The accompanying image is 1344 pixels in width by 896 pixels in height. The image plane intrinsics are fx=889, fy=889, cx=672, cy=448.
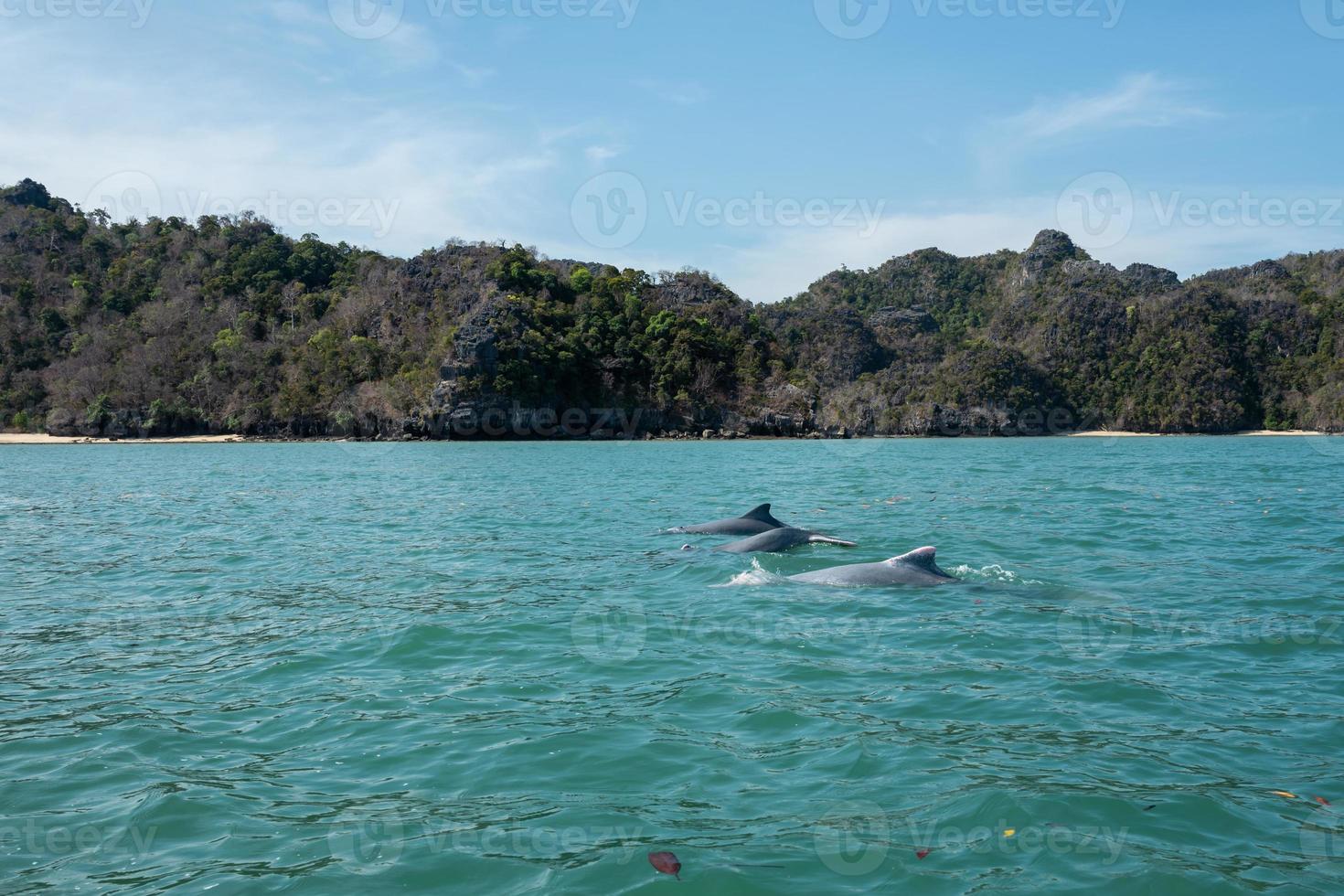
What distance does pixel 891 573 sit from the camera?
12641mm

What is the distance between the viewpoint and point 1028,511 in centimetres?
2233

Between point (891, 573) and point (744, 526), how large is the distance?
5410 mm

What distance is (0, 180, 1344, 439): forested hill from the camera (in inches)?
3541

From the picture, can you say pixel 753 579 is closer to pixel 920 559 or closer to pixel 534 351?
pixel 920 559

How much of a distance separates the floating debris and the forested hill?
83924mm

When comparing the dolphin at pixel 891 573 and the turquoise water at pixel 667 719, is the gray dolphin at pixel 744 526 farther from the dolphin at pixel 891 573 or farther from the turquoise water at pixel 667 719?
the dolphin at pixel 891 573

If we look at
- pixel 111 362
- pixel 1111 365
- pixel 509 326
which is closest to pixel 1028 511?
pixel 509 326

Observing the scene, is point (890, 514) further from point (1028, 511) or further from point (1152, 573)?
point (1152, 573)

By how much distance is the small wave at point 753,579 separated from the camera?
515 inches

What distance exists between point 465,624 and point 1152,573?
33.7 feet
